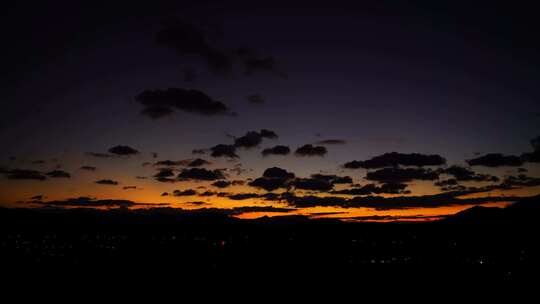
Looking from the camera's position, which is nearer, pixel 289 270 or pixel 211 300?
pixel 211 300

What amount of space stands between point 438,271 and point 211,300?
79.5 meters

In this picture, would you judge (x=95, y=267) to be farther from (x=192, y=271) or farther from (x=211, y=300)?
(x=211, y=300)

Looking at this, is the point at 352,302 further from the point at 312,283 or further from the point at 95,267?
the point at 95,267

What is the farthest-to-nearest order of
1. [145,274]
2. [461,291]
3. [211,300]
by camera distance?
[145,274] → [461,291] → [211,300]

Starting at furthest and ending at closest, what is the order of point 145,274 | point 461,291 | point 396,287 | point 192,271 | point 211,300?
point 192,271 → point 145,274 → point 396,287 → point 461,291 → point 211,300

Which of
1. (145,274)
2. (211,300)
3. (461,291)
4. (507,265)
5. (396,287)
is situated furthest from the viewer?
(507,265)

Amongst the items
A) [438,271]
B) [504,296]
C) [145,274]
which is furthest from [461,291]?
[145,274]

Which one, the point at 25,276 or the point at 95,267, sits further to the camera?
the point at 95,267

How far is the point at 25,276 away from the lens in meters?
108

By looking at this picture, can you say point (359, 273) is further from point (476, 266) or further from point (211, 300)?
point (211, 300)

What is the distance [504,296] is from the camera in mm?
88125

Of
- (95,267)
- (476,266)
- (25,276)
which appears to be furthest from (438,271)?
(25,276)

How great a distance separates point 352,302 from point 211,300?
79.3 feet

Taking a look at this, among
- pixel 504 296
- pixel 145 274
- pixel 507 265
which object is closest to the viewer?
pixel 504 296
